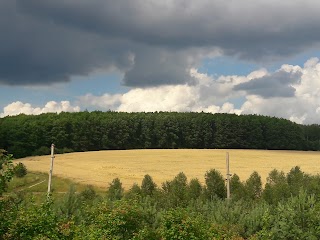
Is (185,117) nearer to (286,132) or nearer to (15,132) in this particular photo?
(286,132)

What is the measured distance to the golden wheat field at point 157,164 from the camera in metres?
66.8

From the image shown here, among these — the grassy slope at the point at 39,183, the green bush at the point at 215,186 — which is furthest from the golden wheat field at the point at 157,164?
the green bush at the point at 215,186

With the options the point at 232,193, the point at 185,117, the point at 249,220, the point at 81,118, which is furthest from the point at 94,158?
the point at 249,220

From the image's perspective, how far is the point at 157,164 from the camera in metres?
78.7

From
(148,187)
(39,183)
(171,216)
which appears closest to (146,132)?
(39,183)

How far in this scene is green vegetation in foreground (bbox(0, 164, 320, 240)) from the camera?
571 inches

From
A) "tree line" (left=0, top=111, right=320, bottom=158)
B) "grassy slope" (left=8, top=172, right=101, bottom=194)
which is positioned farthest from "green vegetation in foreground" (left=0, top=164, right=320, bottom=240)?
"tree line" (left=0, top=111, right=320, bottom=158)

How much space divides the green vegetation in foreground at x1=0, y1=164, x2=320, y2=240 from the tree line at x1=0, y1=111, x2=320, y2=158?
66.1 metres

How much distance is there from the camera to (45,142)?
339 feet

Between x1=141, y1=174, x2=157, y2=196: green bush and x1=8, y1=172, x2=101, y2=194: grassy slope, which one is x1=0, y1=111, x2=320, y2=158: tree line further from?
x1=141, y1=174, x2=157, y2=196: green bush

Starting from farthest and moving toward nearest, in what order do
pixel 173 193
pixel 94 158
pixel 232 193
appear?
pixel 94 158, pixel 232 193, pixel 173 193

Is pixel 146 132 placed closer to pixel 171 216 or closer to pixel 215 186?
pixel 215 186

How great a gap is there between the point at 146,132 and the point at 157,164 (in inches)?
1408

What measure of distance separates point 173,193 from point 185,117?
83.8m
